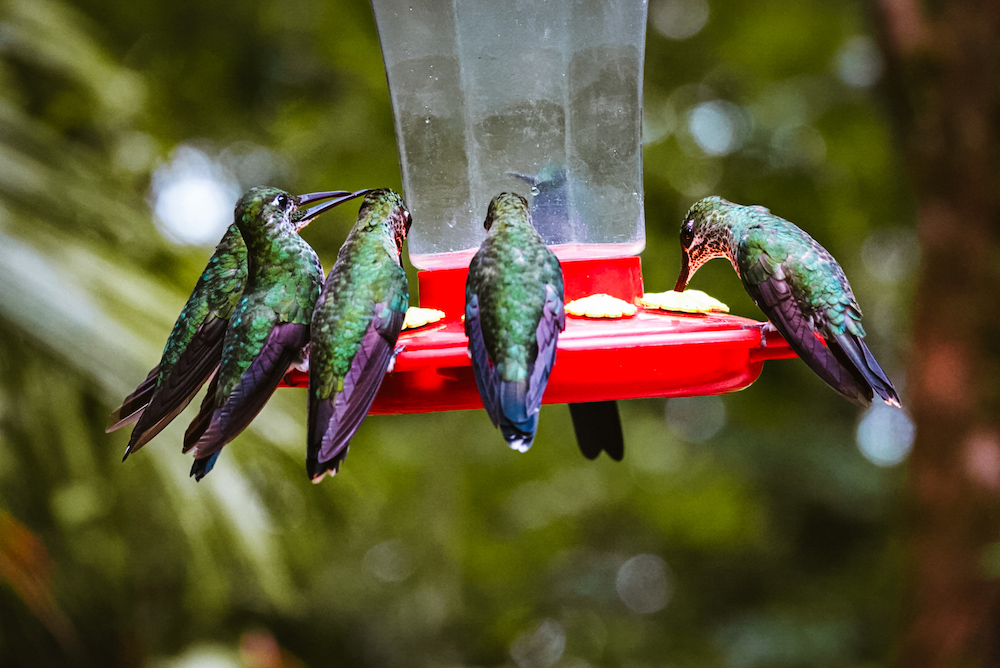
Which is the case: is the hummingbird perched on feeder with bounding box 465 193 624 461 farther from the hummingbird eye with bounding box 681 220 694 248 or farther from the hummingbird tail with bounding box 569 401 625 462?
the hummingbird tail with bounding box 569 401 625 462

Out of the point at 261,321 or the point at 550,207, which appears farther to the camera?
the point at 550,207

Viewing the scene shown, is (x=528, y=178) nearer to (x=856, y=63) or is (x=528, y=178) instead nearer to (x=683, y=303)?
(x=683, y=303)

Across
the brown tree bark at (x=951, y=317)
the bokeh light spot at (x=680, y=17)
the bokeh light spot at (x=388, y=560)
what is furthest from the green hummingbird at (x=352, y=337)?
Answer: the bokeh light spot at (x=388, y=560)

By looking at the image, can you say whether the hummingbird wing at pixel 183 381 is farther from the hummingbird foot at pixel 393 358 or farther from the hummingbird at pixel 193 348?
the hummingbird foot at pixel 393 358

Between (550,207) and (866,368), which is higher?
(550,207)

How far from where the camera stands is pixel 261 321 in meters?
1.39

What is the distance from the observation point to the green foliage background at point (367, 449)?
97.7 inches

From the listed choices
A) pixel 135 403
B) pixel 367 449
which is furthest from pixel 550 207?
pixel 367 449

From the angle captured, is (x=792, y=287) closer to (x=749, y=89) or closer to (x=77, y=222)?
(x=77, y=222)

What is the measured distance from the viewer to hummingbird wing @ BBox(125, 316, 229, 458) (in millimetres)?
1375

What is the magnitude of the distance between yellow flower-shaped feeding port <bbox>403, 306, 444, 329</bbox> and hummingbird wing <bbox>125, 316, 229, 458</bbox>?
309mm

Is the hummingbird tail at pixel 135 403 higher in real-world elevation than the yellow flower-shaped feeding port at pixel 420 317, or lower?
lower

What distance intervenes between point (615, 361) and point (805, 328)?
35cm

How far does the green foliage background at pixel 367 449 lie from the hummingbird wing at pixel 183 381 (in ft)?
2.50
